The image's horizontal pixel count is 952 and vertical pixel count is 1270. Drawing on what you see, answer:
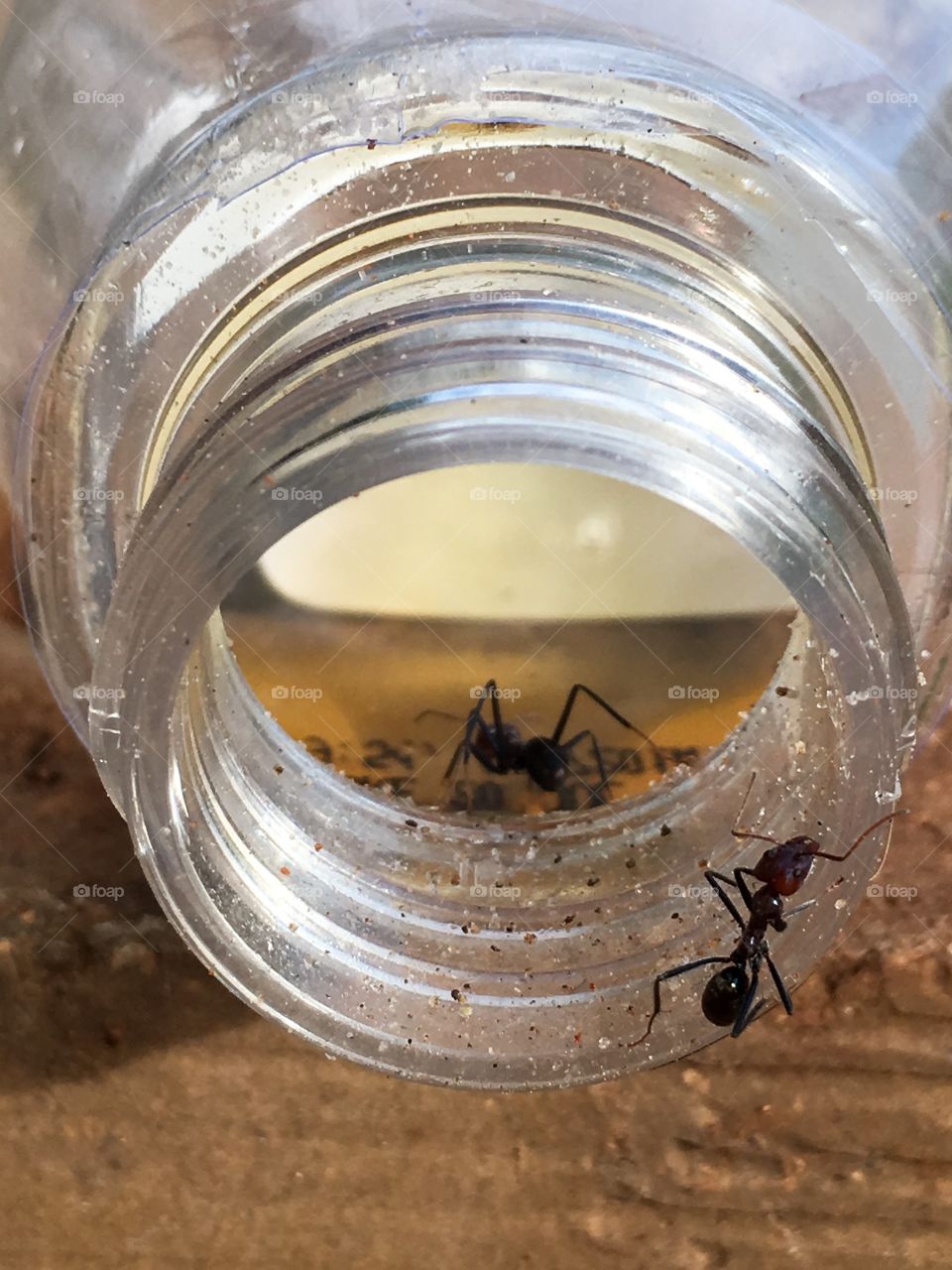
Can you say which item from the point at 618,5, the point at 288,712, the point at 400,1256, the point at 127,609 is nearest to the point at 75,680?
the point at 288,712

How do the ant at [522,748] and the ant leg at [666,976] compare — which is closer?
the ant leg at [666,976]

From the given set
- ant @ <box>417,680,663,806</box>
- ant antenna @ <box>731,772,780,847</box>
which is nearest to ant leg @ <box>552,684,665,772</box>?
ant @ <box>417,680,663,806</box>

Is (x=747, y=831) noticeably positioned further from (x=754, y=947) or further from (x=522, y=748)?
(x=522, y=748)

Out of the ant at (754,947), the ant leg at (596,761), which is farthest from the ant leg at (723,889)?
the ant leg at (596,761)

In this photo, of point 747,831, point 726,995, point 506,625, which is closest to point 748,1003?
point 726,995

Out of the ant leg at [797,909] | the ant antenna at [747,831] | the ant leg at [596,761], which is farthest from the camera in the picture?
the ant leg at [596,761]

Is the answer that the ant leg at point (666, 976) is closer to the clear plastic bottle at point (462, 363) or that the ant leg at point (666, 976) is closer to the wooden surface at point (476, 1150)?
the clear plastic bottle at point (462, 363)

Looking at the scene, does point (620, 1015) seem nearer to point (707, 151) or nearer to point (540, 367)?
point (540, 367)
